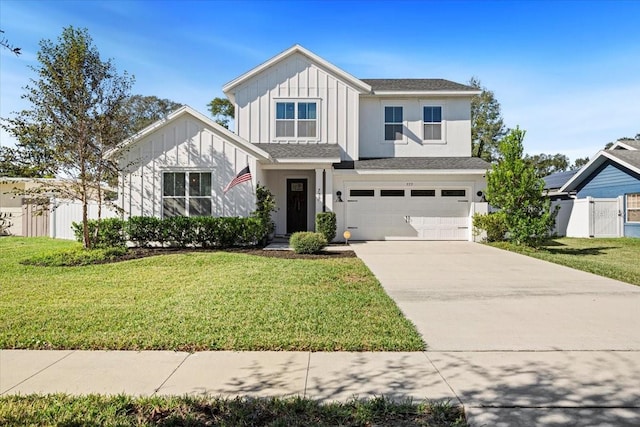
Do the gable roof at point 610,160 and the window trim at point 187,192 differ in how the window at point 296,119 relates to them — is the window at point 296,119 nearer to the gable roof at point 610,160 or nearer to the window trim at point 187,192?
the window trim at point 187,192

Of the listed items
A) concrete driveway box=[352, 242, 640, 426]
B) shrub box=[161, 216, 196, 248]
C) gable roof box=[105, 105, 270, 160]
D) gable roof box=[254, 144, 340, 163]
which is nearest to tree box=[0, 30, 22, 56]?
concrete driveway box=[352, 242, 640, 426]

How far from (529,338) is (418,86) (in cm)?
1477

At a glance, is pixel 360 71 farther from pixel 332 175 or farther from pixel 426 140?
pixel 332 175

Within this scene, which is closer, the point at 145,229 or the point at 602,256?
the point at 602,256

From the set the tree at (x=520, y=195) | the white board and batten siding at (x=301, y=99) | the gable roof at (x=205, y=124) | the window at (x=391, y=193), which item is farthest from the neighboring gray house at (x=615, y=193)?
the gable roof at (x=205, y=124)

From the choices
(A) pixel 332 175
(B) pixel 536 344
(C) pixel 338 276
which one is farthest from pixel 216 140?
(B) pixel 536 344

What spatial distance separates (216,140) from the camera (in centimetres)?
1386

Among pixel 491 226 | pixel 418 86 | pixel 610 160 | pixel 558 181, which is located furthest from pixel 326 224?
pixel 558 181

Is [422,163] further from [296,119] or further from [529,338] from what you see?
[529,338]

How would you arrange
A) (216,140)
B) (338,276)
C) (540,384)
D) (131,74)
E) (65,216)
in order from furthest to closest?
1. (65,216)
2. (216,140)
3. (131,74)
4. (338,276)
5. (540,384)

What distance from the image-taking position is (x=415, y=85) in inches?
699

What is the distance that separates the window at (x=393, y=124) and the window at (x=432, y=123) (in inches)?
44.0

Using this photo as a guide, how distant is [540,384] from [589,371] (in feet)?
2.35

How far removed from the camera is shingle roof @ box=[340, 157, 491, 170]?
15828 mm
